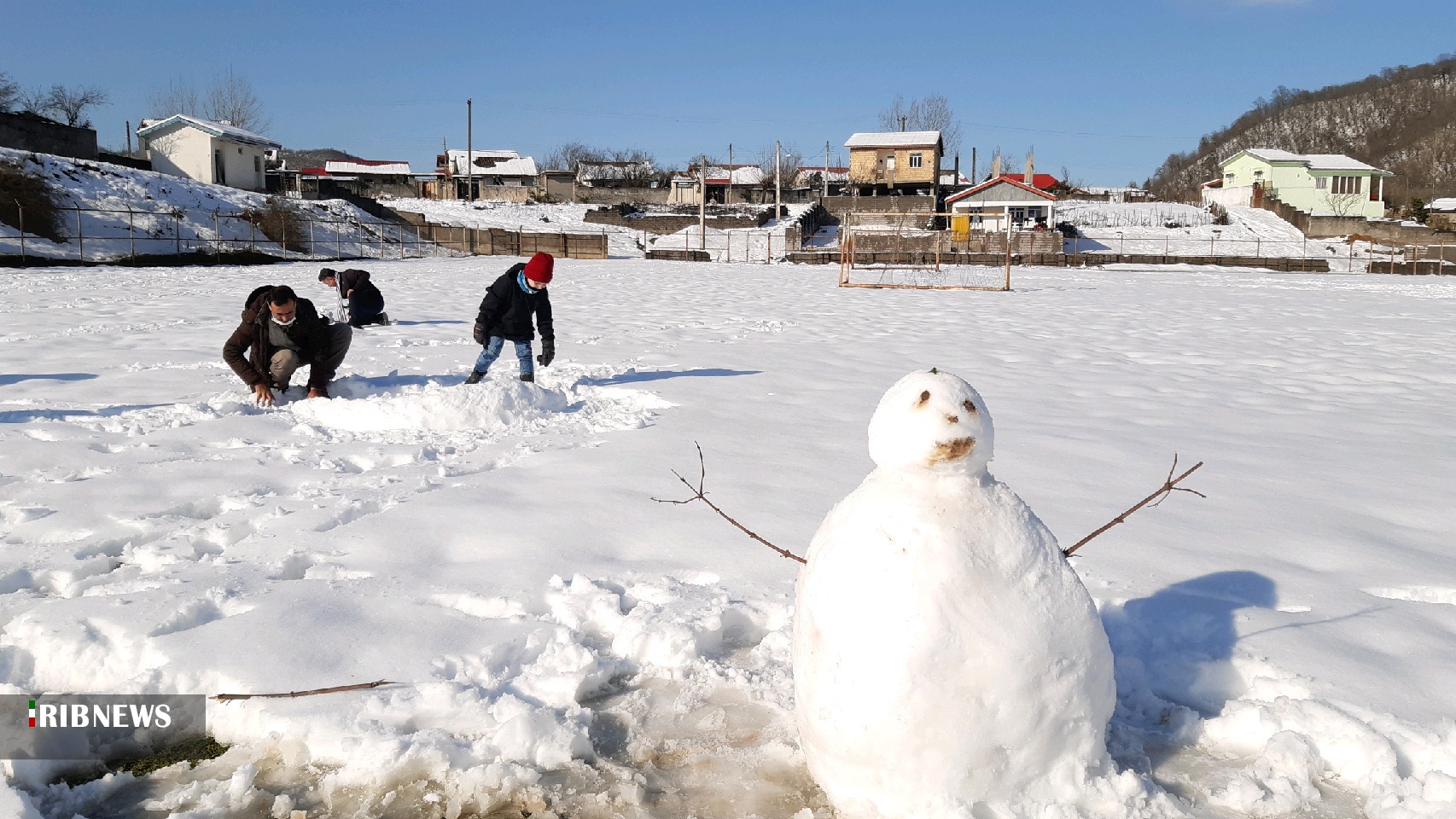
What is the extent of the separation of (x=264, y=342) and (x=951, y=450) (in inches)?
255

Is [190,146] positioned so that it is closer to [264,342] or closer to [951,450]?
[264,342]

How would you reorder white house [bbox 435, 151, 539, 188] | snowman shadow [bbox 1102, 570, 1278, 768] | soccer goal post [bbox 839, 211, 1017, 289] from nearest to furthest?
snowman shadow [bbox 1102, 570, 1278, 768] → soccer goal post [bbox 839, 211, 1017, 289] → white house [bbox 435, 151, 539, 188]

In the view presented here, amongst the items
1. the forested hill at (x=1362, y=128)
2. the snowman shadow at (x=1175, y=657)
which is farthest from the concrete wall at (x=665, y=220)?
the forested hill at (x=1362, y=128)

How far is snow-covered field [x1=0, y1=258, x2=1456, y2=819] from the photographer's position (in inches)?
101

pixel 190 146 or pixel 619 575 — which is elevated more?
pixel 190 146

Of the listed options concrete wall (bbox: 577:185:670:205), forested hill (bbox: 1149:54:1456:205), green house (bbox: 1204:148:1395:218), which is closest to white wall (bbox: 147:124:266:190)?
concrete wall (bbox: 577:185:670:205)

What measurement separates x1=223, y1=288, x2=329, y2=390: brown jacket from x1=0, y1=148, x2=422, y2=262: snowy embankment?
2563cm

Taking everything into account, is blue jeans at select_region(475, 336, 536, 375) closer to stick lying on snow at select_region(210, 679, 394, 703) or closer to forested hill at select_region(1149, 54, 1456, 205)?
stick lying on snow at select_region(210, 679, 394, 703)

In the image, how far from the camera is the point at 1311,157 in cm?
6619

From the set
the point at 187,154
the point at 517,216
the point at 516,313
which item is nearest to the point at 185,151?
the point at 187,154

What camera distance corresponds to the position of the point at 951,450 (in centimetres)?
211

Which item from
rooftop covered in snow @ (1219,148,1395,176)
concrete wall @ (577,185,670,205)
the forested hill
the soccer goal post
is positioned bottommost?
the soccer goal post

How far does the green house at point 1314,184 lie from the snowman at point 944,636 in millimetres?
71058

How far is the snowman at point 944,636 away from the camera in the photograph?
2.08 meters
